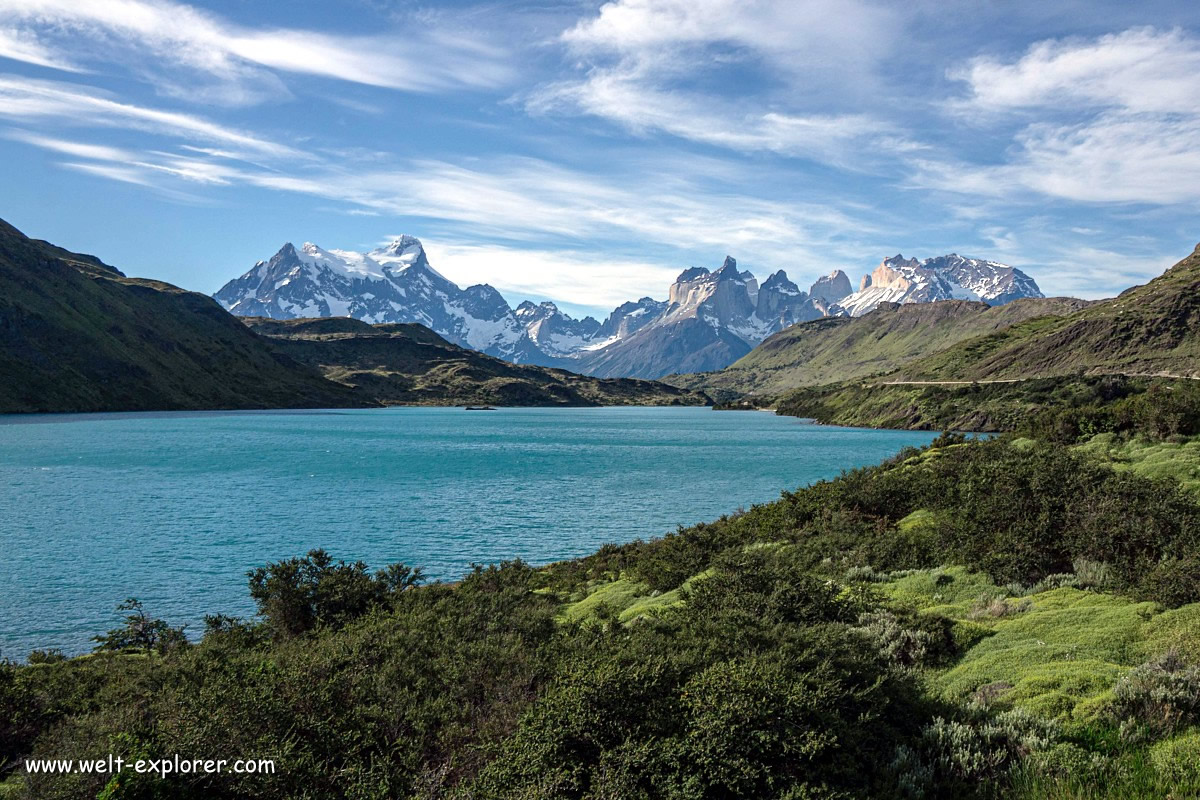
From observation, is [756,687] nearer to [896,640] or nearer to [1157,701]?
[896,640]

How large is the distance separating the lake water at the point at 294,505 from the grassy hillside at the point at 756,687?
19.5m

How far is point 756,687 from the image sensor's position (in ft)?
36.3

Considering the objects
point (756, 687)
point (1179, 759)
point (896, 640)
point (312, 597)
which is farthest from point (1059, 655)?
point (312, 597)

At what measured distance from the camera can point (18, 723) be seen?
55.1ft

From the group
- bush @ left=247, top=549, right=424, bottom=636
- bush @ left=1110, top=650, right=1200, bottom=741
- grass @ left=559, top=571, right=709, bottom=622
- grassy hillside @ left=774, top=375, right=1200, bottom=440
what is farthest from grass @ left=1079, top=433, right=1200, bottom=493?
bush @ left=247, top=549, right=424, bottom=636

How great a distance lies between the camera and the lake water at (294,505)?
4109cm

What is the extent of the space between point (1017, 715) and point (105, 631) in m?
38.8

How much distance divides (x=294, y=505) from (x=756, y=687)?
68.6 metres

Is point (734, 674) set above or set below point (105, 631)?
above

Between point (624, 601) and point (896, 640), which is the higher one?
point (896, 640)

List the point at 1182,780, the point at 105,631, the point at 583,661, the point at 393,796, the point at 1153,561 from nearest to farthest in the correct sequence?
1. the point at 1182,780
2. the point at 393,796
3. the point at 583,661
4. the point at 1153,561
5. the point at 105,631

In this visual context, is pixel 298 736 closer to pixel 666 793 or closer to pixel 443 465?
pixel 666 793

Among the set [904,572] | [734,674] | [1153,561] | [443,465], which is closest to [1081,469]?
[1153,561]

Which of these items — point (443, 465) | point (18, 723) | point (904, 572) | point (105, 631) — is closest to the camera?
point (18, 723)
